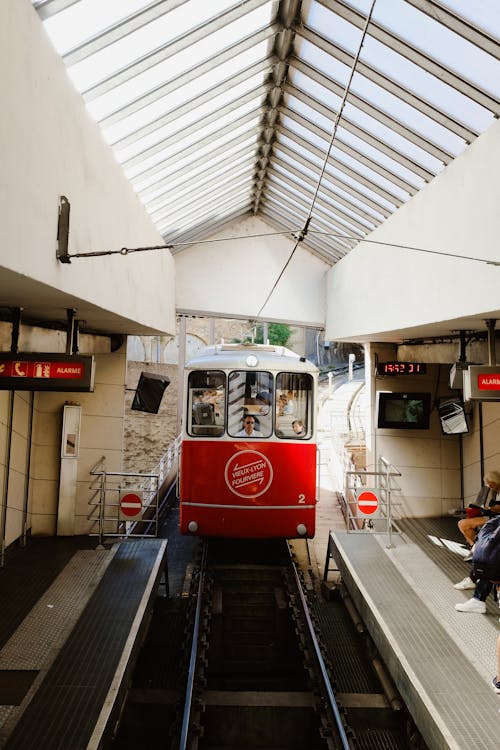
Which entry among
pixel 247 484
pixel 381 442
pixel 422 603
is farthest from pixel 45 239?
pixel 381 442

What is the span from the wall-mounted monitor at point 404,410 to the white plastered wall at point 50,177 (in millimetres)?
5257

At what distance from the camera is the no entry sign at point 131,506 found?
812cm

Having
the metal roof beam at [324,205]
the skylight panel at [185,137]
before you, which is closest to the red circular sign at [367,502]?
the metal roof beam at [324,205]

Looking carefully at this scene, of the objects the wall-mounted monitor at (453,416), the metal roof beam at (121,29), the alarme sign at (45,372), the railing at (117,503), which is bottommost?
the railing at (117,503)

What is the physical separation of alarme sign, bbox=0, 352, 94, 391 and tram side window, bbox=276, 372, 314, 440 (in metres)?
2.59

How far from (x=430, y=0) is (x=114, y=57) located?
8.65 ft

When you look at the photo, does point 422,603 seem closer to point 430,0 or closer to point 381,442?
point 381,442

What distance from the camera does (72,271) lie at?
505cm

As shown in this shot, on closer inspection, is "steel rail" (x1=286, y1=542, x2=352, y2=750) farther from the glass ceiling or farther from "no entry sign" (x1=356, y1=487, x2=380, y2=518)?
the glass ceiling

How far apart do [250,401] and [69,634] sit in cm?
344

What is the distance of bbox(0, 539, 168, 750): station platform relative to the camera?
3934 mm

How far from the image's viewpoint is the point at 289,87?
23.8 ft

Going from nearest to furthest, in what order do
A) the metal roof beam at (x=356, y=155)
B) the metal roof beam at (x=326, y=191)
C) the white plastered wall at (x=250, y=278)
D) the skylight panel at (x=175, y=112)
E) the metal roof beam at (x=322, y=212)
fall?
1. the skylight panel at (x=175, y=112)
2. the metal roof beam at (x=356, y=155)
3. the metal roof beam at (x=326, y=191)
4. the metal roof beam at (x=322, y=212)
5. the white plastered wall at (x=250, y=278)

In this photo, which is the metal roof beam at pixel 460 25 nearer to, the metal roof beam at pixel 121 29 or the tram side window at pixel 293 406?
the metal roof beam at pixel 121 29
